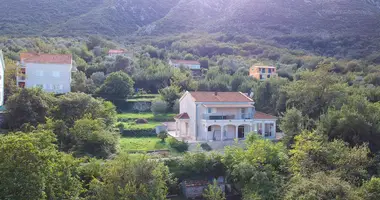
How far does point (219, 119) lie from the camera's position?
42312 mm

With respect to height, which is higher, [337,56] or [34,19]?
[34,19]

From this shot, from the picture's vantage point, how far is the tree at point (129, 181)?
79.4ft

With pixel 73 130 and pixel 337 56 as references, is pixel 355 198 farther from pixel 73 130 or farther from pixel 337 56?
pixel 337 56

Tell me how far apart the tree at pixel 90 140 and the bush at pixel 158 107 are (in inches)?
730

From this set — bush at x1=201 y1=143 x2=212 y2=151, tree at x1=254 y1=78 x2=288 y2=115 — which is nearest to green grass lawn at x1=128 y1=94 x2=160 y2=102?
tree at x1=254 y1=78 x2=288 y2=115

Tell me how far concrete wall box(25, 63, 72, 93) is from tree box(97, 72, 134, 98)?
7.40 meters

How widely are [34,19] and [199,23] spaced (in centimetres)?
5923

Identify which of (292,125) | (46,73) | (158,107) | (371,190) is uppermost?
(46,73)

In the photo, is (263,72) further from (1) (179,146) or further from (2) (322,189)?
(2) (322,189)

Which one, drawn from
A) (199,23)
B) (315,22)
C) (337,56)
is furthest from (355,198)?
(199,23)

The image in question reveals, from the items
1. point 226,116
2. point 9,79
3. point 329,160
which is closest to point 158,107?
point 226,116

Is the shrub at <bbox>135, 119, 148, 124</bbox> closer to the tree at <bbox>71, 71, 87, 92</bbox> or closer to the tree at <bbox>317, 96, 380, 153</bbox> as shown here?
the tree at <bbox>71, 71, 87, 92</bbox>

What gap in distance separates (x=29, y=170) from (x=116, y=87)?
3747 cm

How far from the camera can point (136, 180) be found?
1001 inches
